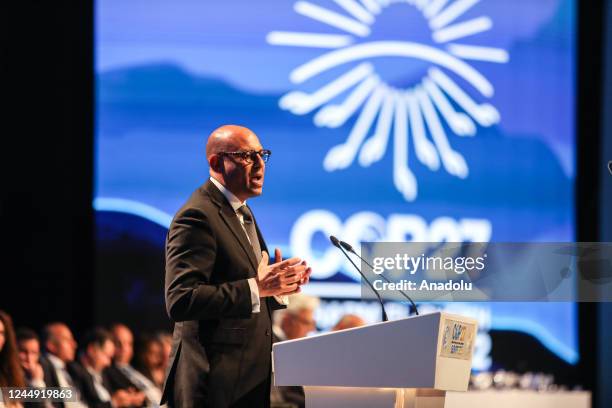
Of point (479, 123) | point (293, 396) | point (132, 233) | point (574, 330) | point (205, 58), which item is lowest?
point (293, 396)

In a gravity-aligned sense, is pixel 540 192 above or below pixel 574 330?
above

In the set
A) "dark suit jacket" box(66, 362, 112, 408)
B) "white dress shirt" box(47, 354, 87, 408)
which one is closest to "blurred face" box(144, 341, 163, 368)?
"dark suit jacket" box(66, 362, 112, 408)

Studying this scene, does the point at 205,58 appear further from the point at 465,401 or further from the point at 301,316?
the point at 465,401

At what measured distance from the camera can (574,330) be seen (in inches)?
275

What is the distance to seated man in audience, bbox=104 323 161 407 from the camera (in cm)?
628

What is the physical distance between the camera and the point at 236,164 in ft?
10.6

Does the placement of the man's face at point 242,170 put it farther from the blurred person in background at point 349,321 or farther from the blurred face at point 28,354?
the blurred person in background at point 349,321

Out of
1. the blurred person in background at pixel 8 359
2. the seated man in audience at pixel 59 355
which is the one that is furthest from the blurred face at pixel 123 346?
the blurred person in background at pixel 8 359

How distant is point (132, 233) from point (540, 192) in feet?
10.1

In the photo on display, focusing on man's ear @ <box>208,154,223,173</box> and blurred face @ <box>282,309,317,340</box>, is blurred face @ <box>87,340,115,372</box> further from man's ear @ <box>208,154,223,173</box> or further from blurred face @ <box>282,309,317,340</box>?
man's ear @ <box>208,154,223,173</box>

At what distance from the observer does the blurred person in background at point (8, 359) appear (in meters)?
4.82

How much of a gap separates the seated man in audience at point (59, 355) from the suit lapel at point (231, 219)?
9.89ft

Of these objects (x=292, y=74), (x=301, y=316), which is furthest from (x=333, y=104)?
(x=301, y=316)

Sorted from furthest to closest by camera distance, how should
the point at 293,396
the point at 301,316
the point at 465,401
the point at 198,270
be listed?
the point at 301,316
the point at 293,396
the point at 465,401
the point at 198,270
